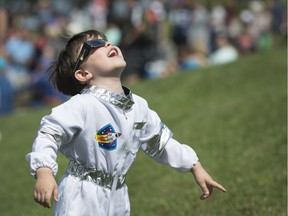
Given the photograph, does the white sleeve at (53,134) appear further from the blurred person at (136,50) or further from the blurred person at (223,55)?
the blurred person at (223,55)

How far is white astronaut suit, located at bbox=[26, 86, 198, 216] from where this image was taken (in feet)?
11.3

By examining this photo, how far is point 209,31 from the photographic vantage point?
17.1 m

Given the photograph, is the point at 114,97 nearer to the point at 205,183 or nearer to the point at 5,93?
the point at 205,183

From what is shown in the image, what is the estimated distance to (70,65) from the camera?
3.78m

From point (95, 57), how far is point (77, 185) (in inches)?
30.1

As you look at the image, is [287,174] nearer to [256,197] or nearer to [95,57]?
[256,197]

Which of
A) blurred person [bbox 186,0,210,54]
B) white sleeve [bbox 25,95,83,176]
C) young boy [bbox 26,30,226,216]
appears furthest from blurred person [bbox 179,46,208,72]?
white sleeve [bbox 25,95,83,176]

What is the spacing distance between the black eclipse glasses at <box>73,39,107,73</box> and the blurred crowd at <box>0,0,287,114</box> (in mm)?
9404

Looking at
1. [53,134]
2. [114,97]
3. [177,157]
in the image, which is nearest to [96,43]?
[114,97]

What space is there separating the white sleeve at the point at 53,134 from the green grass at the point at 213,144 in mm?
2492

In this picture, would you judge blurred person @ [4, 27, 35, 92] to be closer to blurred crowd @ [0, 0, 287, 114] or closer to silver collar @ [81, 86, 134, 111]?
blurred crowd @ [0, 0, 287, 114]

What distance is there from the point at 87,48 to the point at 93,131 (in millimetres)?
524

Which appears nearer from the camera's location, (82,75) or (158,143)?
(82,75)

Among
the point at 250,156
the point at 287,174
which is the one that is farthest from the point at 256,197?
the point at 250,156
